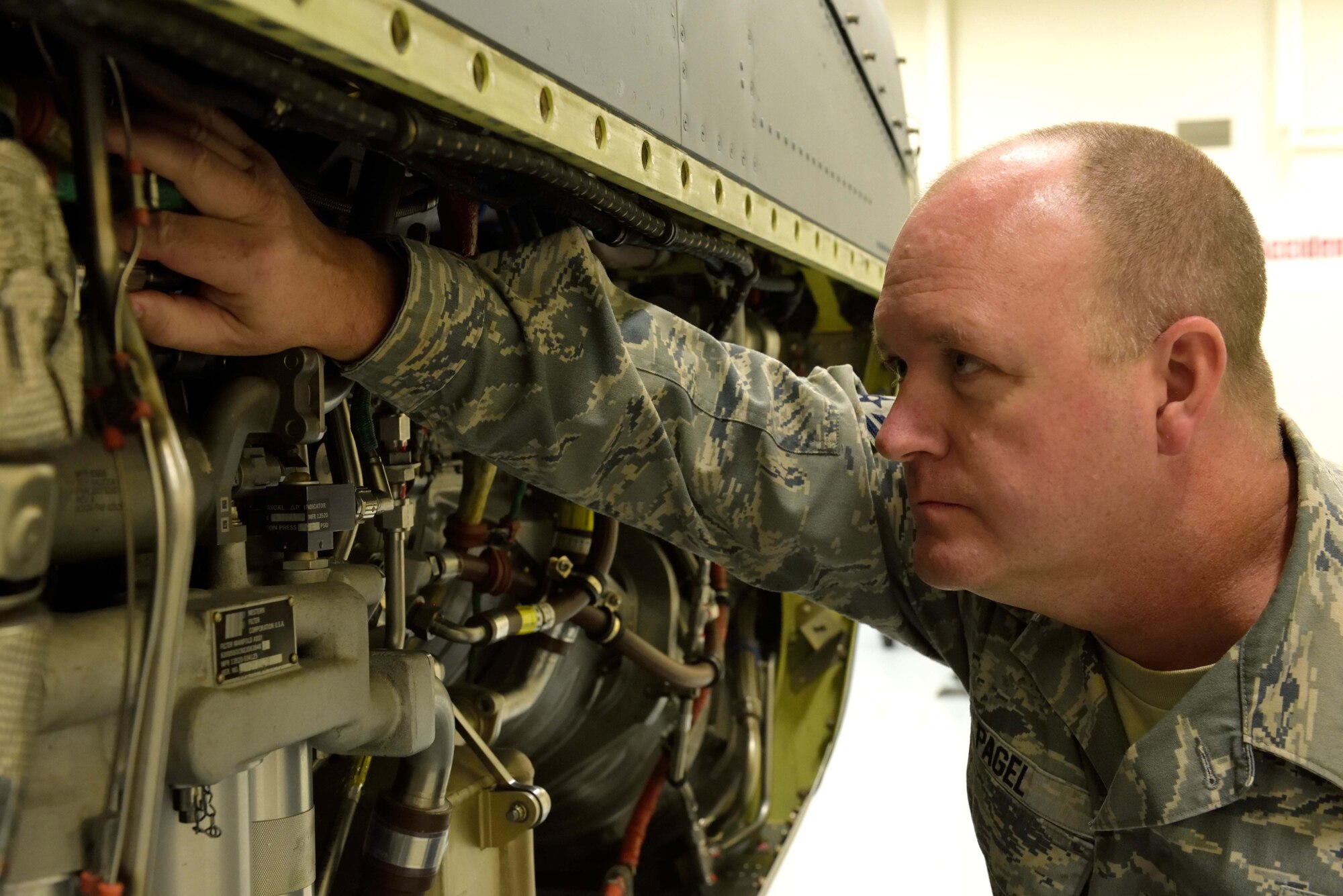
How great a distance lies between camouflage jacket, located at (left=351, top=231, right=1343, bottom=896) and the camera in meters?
1.14

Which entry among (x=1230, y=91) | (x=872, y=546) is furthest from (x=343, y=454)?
(x=1230, y=91)

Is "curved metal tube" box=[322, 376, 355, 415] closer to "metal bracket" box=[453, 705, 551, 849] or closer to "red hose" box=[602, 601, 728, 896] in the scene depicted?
"metal bracket" box=[453, 705, 551, 849]

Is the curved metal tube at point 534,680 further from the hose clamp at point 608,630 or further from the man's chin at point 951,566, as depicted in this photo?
the man's chin at point 951,566

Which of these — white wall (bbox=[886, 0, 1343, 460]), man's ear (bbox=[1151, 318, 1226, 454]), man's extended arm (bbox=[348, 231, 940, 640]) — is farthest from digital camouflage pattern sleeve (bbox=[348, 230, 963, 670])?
white wall (bbox=[886, 0, 1343, 460])

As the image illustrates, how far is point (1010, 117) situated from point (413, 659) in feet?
22.4

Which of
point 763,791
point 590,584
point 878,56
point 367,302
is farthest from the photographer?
point 763,791

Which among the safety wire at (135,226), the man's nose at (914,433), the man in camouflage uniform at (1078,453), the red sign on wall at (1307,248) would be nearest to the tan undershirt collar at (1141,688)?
the man in camouflage uniform at (1078,453)

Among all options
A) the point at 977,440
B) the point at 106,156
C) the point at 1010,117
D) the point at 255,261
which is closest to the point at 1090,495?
the point at 977,440

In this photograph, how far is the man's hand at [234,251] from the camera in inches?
31.1

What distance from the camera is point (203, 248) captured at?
2.69 feet

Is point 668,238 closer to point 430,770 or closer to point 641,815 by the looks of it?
point 430,770

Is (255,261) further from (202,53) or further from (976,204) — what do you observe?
(976,204)

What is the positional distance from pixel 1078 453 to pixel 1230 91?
669 centimetres

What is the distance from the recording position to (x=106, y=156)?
737 mm
